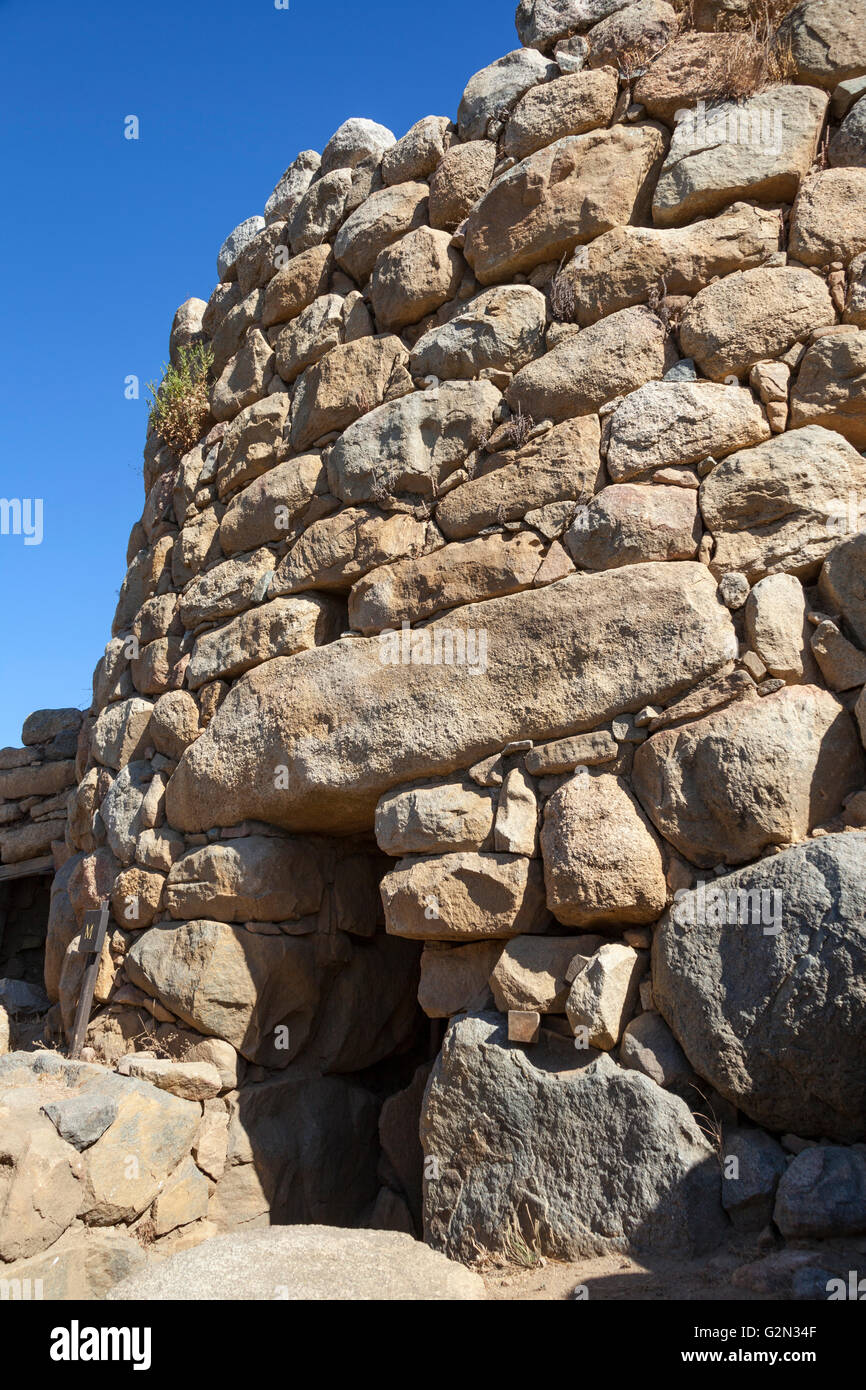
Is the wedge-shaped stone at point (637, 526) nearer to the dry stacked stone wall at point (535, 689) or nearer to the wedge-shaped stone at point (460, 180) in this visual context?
the dry stacked stone wall at point (535, 689)

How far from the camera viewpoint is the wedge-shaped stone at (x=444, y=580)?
3654mm

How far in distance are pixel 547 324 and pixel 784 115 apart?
1.08m

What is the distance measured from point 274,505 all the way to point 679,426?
201cm

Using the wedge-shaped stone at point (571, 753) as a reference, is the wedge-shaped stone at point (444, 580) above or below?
above

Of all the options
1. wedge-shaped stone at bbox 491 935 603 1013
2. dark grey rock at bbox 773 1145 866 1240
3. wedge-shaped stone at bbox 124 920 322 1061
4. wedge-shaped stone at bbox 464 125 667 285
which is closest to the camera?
dark grey rock at bbox 773 1145 866 1240

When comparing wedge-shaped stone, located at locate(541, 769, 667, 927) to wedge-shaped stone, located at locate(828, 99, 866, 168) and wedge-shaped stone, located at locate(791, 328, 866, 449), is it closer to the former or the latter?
wedge-shaped stone, located at locate(791, 328, 866, 449)

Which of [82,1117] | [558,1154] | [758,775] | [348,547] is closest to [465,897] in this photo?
[558,1154]

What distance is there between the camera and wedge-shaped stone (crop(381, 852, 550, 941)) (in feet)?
10.8

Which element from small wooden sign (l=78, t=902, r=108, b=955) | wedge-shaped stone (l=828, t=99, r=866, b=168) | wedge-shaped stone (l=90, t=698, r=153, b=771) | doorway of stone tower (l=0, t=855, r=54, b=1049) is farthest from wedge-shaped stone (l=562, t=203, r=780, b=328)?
doorway of stone tower (l=0, t=855, r=54, b=1049)

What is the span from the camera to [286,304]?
5.18 metres

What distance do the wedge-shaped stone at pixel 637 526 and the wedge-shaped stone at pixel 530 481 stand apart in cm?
15

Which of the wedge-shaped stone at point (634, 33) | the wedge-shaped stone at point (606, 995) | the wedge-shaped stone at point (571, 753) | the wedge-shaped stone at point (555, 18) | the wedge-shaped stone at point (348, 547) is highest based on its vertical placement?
the wedge-shaped stone at point (555, 18)

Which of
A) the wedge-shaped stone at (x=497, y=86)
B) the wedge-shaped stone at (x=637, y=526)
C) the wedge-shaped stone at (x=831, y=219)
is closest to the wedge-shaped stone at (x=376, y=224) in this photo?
the wedge-shaped stone at (x=497, y=86)

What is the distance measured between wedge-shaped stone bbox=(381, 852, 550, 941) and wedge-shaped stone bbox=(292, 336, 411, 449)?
209 centimetres
